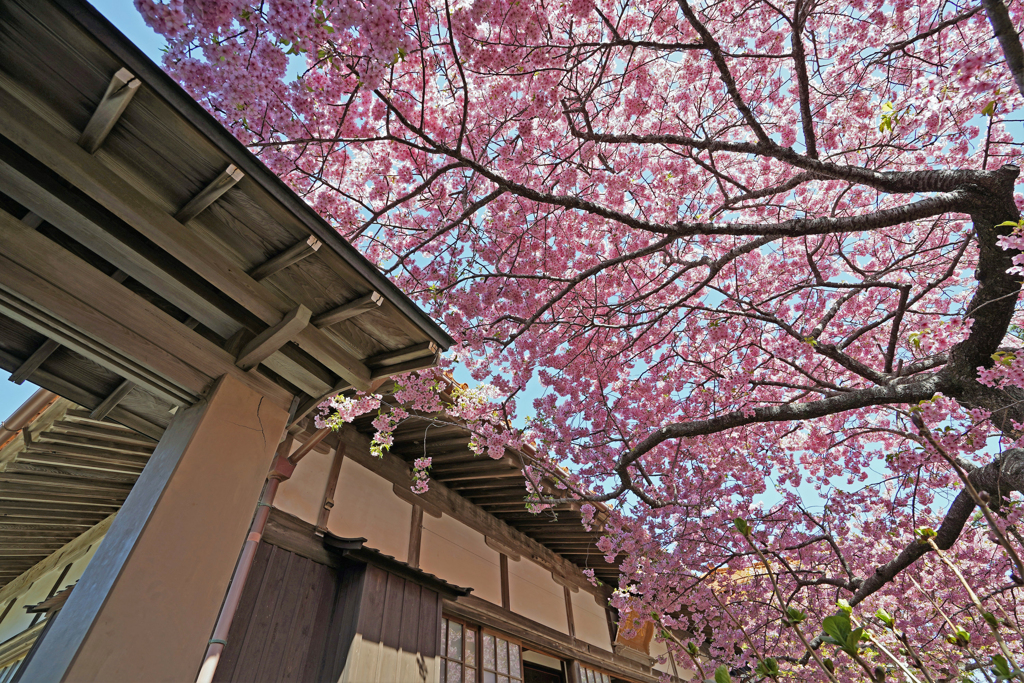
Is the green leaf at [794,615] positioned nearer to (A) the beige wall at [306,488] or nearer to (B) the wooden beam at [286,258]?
(B) the wooden beam at [286,258]

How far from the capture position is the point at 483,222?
5477 millimetres

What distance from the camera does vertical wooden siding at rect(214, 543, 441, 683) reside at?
3549 millimetres

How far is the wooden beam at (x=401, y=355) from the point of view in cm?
271

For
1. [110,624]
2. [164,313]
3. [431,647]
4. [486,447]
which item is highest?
[486,447]

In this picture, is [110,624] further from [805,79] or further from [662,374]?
[662,374]

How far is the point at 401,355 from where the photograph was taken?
2.78 meters

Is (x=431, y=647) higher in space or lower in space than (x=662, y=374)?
lower

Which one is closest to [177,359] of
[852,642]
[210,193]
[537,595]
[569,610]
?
[210,193]

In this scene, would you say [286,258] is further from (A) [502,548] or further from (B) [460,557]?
(A) [502,548]

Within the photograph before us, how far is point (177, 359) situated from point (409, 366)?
1104mm

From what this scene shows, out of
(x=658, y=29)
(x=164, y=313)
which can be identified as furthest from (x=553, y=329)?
(x=164, y=313)

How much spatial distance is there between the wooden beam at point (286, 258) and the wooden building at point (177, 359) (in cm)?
1

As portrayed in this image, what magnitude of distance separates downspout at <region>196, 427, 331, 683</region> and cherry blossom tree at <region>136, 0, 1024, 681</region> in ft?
6.26

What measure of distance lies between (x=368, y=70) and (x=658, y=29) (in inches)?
142
